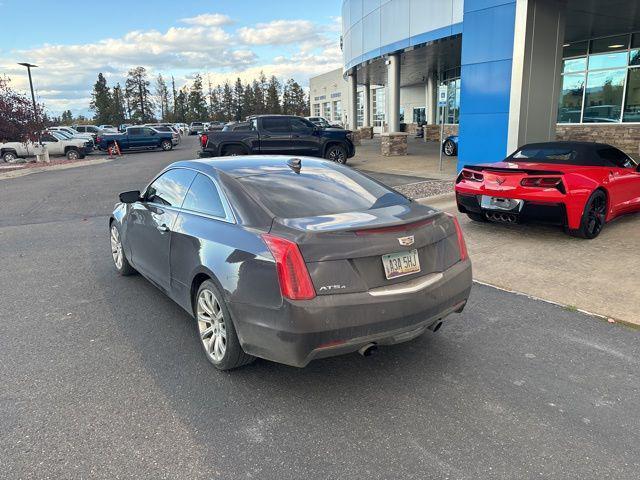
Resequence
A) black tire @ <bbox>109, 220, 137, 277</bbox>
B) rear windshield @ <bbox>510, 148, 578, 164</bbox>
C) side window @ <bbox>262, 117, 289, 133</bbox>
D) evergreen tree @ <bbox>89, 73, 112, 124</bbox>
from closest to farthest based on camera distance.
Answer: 1. black tire @ <bbox>109, 220, 137, 277</bbox>
2. rear windshield @ <bbox>510, 148, 578, 164</bbox>
3. side window @ <bbox>262, 117, 289, 133</bbox>
4. evergreen tree @ <bbox>89, 73, 112, 124</bbox>

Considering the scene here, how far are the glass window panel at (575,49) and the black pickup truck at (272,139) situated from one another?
34.0 feet

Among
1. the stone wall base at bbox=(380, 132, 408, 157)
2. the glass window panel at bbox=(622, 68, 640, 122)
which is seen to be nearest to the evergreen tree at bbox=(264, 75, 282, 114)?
the stone wall base at bbox=(380, 132, 408, 157)

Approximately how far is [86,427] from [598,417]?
3.07 meters

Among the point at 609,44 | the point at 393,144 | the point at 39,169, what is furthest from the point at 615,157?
the point at 39,169

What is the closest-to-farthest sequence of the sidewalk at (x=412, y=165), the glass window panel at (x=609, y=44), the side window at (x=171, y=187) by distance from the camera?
the side window at (x=171, y=187) → the sidewalk at (x=412, y=165) → the glass window panel at (x=609, y=44)

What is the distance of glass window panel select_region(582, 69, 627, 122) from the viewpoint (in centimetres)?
1831

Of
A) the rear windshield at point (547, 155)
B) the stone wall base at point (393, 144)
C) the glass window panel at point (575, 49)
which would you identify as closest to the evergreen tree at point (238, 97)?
the stone wall base at point (393, 144)

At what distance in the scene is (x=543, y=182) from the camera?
658cm

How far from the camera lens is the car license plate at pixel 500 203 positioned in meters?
6.73

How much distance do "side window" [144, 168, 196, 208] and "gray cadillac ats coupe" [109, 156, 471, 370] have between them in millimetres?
41

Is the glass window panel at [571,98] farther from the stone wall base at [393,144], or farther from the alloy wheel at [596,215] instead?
the alloy wheel at [596,215]

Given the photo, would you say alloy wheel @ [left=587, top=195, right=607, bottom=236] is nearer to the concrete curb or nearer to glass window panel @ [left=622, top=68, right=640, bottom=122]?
glass window panel @ [left=622, top=68, right=640, bottom=122]

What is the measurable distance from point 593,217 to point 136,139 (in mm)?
30386

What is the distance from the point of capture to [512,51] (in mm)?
11555
